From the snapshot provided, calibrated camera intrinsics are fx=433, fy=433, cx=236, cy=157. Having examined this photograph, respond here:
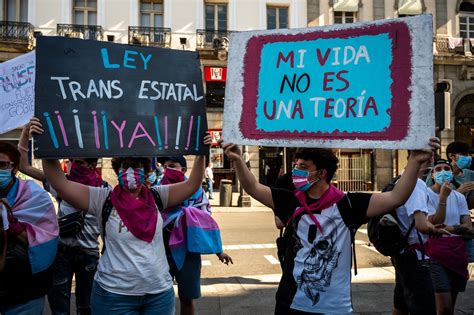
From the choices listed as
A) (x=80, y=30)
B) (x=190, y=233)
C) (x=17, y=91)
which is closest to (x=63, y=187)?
(x=190, y=233)

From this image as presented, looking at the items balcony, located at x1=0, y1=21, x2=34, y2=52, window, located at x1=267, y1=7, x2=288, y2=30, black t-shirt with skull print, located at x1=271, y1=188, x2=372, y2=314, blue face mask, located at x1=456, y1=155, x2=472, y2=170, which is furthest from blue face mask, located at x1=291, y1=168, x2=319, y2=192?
balcony, located at x1=0, y1=21, x2=34, y2=52

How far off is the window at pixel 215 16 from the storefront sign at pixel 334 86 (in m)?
19.5

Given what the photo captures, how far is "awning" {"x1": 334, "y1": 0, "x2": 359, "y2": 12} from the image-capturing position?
21.7 m

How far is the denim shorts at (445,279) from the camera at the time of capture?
143 inches

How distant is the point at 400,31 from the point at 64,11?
69.3ft

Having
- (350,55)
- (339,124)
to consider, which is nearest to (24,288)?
(339,124)

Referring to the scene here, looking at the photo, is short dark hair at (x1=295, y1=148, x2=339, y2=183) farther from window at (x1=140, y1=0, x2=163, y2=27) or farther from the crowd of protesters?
window at (x1=140, y1=0, x2=163, y2=27)

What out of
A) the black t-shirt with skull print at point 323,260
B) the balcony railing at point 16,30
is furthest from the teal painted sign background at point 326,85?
the balcony railing at point 16,30

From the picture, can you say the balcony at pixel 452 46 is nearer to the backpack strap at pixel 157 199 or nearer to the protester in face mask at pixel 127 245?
the backpack strap at pixel 157 199

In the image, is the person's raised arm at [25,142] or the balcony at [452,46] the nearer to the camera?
the person's raised arm at [25,142]

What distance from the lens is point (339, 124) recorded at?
107 inches

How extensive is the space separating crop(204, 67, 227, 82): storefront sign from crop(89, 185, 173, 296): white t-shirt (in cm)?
1913

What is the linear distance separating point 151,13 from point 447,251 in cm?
2020

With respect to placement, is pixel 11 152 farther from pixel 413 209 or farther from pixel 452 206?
pixel 452 206
